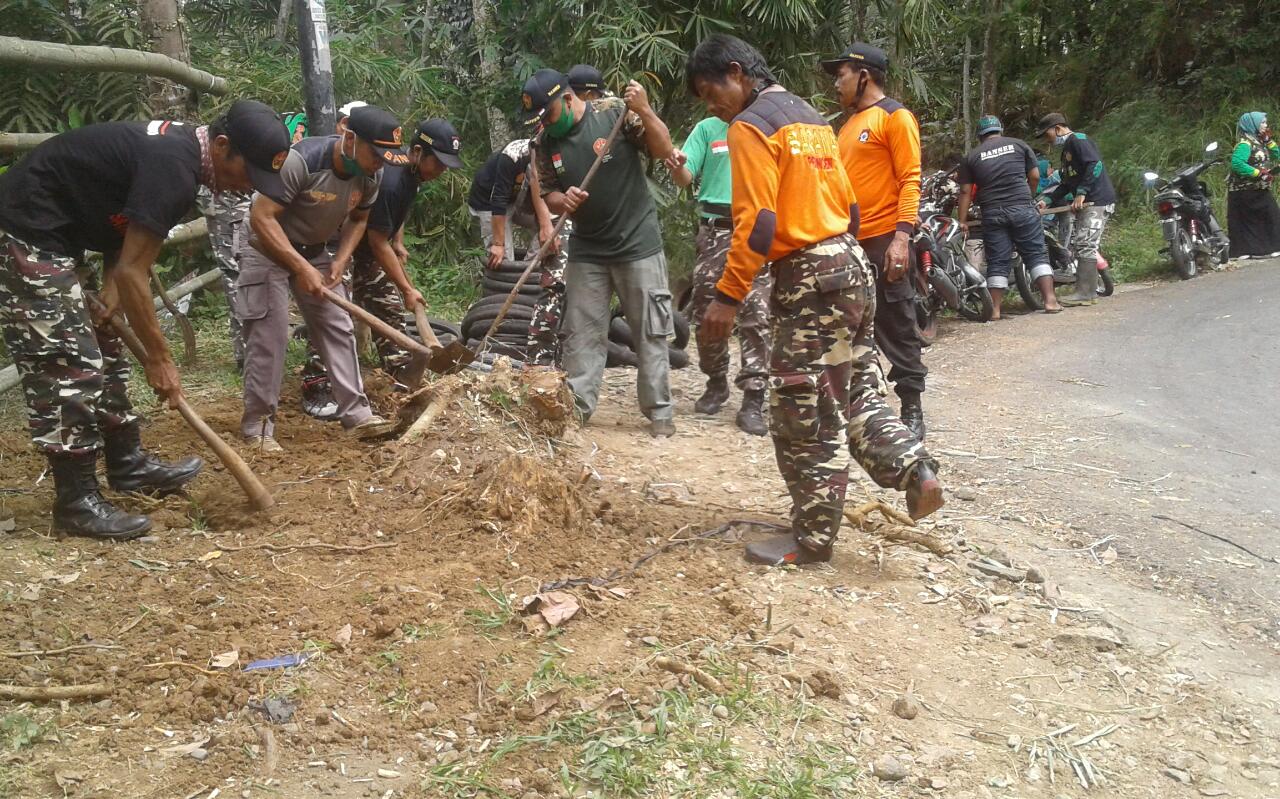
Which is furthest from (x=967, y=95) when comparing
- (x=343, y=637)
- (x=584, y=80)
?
(x=343, y=637)

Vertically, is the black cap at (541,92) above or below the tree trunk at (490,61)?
below

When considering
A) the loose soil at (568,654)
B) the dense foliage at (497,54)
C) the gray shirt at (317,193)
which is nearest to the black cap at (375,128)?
the gray shirt at (317,193)

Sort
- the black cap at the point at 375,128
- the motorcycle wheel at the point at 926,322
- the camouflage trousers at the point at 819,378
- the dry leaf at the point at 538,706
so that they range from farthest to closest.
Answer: the motorcycle wheel at the point at 926,322 → the black cap at the point at 375,128 → the camouflage trousers at the point at 819,378 → the dry leaf at the point at 538,706

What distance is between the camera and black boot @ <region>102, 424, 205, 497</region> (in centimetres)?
454

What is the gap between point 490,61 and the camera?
1088 cm

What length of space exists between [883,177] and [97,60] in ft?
11.8

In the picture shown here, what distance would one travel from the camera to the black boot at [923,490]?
391 cm

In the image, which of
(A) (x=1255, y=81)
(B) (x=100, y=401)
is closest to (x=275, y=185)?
(B) (x=100, y=401)

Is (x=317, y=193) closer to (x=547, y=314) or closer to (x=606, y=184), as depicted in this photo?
(x=606, y=184)

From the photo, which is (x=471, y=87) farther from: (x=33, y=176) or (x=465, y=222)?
(x=33, y=176)

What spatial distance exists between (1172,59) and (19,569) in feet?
57.3

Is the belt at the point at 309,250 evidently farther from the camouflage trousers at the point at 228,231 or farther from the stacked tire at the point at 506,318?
the stacked tire at the point at 506,318

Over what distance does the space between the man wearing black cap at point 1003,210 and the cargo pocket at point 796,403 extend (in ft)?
Answer: 22.4

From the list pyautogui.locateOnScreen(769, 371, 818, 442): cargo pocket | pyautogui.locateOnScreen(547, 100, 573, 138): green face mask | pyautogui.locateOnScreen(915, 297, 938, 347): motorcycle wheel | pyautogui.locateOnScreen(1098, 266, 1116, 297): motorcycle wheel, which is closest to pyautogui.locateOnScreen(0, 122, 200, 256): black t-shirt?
pyautogui.locateOnScreen(547, 100, 573, 138): green face mask
